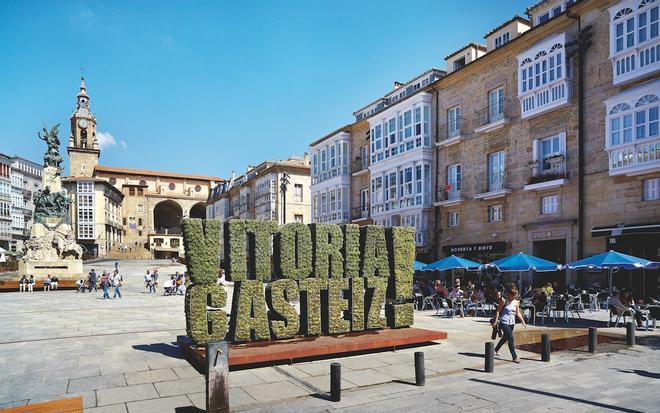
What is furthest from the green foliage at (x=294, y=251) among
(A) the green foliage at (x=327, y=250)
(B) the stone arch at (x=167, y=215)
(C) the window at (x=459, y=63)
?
(B) the stone arch at (x=167, y=215)

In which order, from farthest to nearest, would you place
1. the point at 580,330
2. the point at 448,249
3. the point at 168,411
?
the point at 448,249
the point at 580,330
the point at 168,411

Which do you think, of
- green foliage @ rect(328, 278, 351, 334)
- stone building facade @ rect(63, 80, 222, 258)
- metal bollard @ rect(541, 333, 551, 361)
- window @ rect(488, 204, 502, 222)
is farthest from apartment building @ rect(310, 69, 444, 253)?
stone building facade @ rect(63, 80, 222, 258)

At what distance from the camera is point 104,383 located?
8.80 metres

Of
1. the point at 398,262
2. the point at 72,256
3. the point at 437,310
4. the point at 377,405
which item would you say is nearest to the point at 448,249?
the point at 437,310

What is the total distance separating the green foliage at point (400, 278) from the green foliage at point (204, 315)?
5.17m

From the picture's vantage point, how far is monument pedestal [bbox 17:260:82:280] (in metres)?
38.6

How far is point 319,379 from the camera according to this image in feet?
30.5

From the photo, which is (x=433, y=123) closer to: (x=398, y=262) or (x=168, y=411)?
(x=398, y=262)

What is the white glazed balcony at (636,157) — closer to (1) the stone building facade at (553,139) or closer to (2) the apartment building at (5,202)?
(1) the stone building facade at (553,139)

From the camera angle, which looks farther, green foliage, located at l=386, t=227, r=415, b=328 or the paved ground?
green foliage, located at l=386, t=227, r=415, b=328

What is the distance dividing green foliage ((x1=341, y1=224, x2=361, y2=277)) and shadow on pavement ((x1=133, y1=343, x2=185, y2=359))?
4968 millimetres

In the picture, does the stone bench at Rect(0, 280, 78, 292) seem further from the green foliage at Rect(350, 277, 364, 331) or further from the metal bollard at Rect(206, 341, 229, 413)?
the metal bollard at Rect(206, 341, 229, 413)

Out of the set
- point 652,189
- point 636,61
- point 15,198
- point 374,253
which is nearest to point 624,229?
point 652,189

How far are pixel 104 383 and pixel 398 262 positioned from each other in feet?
27.6
